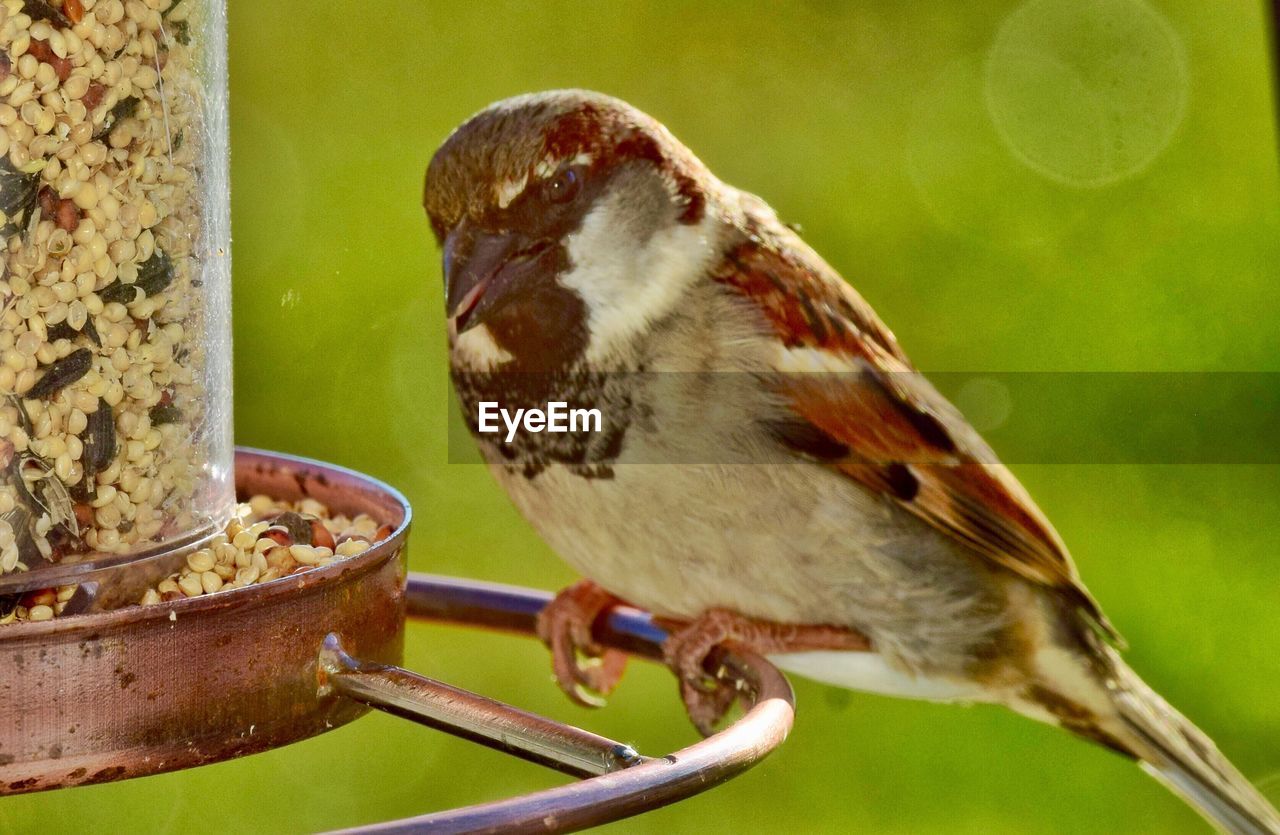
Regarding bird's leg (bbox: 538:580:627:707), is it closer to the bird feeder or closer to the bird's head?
the bird's head

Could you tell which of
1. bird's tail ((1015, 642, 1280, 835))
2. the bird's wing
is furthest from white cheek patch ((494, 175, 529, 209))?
bird's tail ((1015, 642, 1280, 835))

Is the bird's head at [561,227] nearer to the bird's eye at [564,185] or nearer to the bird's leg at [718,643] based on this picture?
the bird's eye at [564,185]

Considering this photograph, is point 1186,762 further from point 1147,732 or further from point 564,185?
point 564,185

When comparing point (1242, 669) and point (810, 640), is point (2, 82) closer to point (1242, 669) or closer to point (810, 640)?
point (810, 640)

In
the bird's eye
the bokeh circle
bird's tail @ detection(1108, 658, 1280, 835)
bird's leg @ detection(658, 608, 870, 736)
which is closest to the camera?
bird's leg @ detection(658, 608, 870, 736)

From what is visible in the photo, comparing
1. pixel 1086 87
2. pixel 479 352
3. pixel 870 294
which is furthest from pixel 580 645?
pixel 1086 87

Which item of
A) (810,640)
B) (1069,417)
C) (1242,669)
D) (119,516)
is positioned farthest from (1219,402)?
(119,516)

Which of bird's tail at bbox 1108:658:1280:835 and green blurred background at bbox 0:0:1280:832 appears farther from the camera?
green blurred background at bbox 0:0:1280:832
